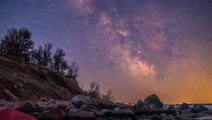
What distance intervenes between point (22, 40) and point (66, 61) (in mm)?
12812

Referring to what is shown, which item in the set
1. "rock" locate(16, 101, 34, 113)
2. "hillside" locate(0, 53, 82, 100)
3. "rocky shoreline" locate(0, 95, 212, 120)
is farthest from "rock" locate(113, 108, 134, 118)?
"hillside" locate(0, 53, 82, 100)

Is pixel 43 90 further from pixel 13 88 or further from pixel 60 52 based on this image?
pixel 60 52

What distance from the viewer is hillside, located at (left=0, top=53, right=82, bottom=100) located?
86.0 ft

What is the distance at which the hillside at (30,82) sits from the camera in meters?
26.2

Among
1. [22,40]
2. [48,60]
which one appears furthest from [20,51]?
[48,60]

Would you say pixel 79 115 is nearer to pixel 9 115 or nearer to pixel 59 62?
pixel 9 115

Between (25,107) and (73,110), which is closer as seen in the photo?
(25,107)

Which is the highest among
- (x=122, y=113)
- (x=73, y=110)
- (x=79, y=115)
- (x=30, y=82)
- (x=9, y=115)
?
(x=30, y=82)

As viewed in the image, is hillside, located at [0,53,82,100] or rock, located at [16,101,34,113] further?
hillside, located at [0,53,82,100]

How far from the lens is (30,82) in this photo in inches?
1280

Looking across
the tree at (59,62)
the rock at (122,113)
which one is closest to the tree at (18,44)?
the tree at (59,62)

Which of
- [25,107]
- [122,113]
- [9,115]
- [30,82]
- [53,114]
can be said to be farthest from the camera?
[30,82]

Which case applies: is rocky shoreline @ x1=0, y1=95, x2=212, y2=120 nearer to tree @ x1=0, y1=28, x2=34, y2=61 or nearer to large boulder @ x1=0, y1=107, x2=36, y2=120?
large boulder @ x1=0, y1=107, x2=36, y2=120

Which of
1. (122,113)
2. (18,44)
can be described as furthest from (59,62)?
(122,113)
